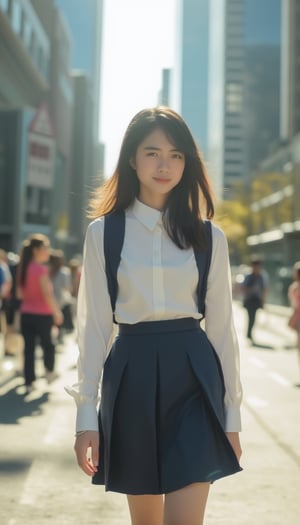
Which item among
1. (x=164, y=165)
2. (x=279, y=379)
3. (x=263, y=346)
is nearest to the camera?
(x=164, y=165)

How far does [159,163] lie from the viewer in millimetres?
2562

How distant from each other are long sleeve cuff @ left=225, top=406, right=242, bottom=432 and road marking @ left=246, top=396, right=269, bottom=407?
5739 millimetres

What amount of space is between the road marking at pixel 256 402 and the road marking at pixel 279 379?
130 cm

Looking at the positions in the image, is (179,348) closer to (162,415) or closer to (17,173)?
(162,415)

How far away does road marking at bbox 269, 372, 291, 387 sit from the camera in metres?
9.89

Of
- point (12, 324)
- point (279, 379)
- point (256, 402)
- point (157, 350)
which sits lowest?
point (279, 379)

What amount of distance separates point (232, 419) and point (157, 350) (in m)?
0.34

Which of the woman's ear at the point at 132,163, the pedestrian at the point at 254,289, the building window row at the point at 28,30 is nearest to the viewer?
the woman's ear at the point at 132,163

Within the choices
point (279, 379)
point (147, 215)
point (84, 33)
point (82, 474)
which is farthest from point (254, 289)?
point (84, 33)

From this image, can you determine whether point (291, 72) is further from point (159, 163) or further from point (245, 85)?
point (159, 163)

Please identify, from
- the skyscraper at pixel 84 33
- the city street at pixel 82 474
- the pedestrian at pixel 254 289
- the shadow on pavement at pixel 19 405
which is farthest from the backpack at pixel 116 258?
the skyscraper at pixel 84 33

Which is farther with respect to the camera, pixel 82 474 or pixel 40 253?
pixel 40 253

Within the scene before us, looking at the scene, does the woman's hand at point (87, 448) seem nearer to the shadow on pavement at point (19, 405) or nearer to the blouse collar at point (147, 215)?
the blouse collar at point (147, 215)

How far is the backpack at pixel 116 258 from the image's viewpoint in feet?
8.18
